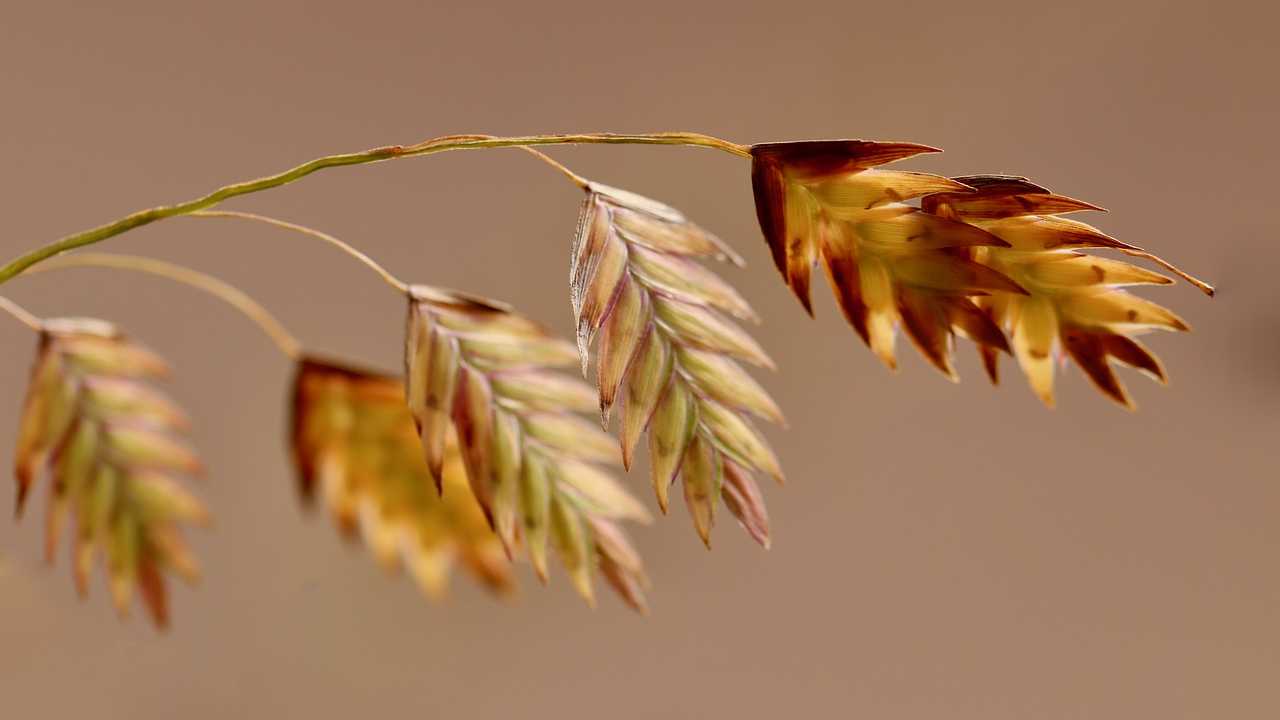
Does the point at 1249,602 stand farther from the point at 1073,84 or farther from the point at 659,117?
the point at 659,117

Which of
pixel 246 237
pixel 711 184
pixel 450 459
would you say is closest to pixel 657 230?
pixel 450 459

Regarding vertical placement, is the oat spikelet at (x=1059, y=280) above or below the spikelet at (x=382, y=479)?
above

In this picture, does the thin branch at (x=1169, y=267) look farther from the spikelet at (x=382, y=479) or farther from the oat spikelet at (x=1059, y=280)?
the spikelet at (x=382, y=479)

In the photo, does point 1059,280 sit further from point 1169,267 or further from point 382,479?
point 382,479

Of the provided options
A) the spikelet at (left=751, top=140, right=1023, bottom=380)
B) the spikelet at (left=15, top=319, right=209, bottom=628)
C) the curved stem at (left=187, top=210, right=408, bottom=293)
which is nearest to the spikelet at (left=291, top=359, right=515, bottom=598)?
the spikelet at (left=15, top=319, right=209, bottom=628)

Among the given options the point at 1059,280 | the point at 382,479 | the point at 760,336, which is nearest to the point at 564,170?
the point at 1059,280

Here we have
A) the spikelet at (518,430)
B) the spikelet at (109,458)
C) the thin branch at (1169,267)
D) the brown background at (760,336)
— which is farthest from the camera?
the brown background at (760,336)

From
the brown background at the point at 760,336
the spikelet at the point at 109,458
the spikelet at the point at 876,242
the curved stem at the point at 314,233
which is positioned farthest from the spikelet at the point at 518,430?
the brown background at the point at 760,336
